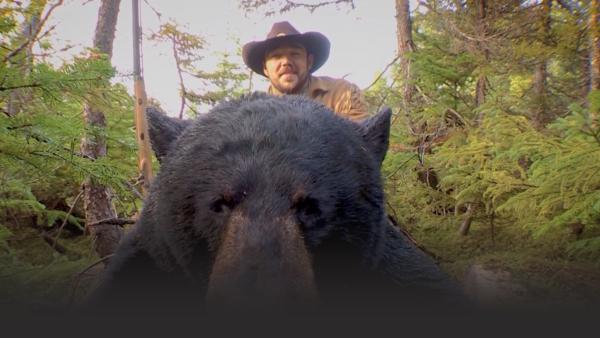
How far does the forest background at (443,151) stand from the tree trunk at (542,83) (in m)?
0.04

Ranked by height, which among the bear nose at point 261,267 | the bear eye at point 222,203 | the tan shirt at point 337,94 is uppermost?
the tan shirt at point 337,94

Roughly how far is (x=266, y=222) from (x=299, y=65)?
2744 mm

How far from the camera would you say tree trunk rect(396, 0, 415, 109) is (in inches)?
273

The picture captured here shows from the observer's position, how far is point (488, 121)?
5012 mm

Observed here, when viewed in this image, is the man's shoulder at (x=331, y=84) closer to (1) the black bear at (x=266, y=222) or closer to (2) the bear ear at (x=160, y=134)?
(1) the black bear at (x=266, y=222)

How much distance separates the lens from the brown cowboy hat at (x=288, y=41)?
3.88 meters

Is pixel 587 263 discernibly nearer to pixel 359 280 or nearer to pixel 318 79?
pixel 318 79

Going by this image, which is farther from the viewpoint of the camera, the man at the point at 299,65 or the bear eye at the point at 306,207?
the man at the point at 299,65

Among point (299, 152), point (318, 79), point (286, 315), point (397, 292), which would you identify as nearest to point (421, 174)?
point (318, 79)

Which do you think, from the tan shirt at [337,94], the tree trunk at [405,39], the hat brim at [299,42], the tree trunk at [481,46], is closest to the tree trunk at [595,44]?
→ the tree trunk at [481,46]

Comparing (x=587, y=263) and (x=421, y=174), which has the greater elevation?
(x=421, y=174)

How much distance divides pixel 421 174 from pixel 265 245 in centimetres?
612

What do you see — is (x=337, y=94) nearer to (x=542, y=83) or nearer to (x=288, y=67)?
(x=288, y=67)

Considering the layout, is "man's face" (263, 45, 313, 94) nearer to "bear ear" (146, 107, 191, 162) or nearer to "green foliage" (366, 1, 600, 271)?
"bear ear" (146, 107, 191, 162)
